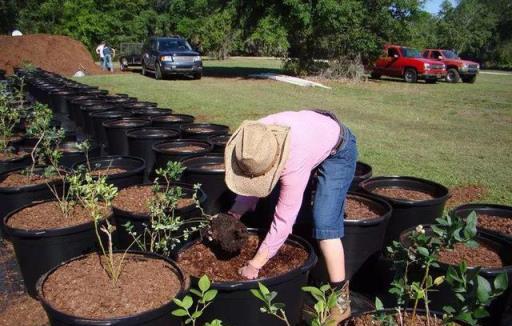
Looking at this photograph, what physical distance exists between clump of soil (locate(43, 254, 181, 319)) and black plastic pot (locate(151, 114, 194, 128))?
146 inches

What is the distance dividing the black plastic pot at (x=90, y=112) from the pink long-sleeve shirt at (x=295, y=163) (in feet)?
16.9

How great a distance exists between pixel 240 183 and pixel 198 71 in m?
16.4

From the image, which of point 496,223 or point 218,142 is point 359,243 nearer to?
point 496,223

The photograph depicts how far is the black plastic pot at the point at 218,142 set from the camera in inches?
189

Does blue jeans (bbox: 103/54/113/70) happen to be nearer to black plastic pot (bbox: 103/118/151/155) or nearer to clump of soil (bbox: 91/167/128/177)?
black plastic pot (bbox: 103/118/151/155)

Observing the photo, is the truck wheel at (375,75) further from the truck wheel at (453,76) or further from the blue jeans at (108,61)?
the blue jeans at (108,61)

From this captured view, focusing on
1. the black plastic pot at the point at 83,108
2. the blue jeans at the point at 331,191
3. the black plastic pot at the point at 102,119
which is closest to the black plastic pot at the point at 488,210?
the blue jeans at the point at 331,191

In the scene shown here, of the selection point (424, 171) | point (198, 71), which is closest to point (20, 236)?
point (424, 171)

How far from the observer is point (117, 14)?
36469mm

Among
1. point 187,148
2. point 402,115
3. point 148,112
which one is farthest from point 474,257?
point 402,115

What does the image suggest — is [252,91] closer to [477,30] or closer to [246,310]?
[246,310]

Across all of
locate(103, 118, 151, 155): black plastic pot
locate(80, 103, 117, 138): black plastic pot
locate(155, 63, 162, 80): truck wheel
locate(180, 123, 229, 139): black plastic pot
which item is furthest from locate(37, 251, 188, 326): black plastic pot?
locate(155, 63, 162, 80): truck wheel

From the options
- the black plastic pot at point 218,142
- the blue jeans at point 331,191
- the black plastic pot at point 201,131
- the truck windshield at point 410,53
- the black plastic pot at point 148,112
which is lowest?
the black plastic pot at point 218,142

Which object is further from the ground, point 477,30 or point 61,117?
point 477,30
